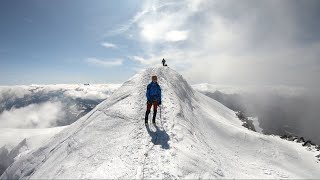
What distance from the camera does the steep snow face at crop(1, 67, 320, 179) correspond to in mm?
14000

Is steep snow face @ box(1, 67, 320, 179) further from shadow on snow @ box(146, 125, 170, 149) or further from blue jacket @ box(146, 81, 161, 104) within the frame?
blue jacket @ box(146, 81, 161, 104)

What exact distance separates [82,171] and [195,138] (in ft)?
27.9

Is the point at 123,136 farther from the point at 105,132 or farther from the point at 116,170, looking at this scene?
the point at 116,170

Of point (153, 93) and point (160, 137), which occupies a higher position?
point (153, 93)

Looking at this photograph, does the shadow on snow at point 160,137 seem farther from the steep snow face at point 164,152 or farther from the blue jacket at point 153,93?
the blue jacket at point 153,93

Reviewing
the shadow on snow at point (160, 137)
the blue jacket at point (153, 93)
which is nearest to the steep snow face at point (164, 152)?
the shadow on snow at point (160, 137)

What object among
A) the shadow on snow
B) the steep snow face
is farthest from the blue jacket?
the shadow on snow

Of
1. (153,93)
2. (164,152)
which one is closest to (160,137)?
(164,152)

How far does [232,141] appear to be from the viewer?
2306 centimetres

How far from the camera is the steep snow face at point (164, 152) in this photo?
14000 millimetres

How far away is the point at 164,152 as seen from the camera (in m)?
15.1

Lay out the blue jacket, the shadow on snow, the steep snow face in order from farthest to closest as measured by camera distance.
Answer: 1. the blue jacket
2. the shadow on snow
3. the steep snow face

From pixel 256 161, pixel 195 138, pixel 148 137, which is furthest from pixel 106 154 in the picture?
pixel 256 161

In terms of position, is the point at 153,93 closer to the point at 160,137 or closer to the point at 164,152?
the point at 160,137
